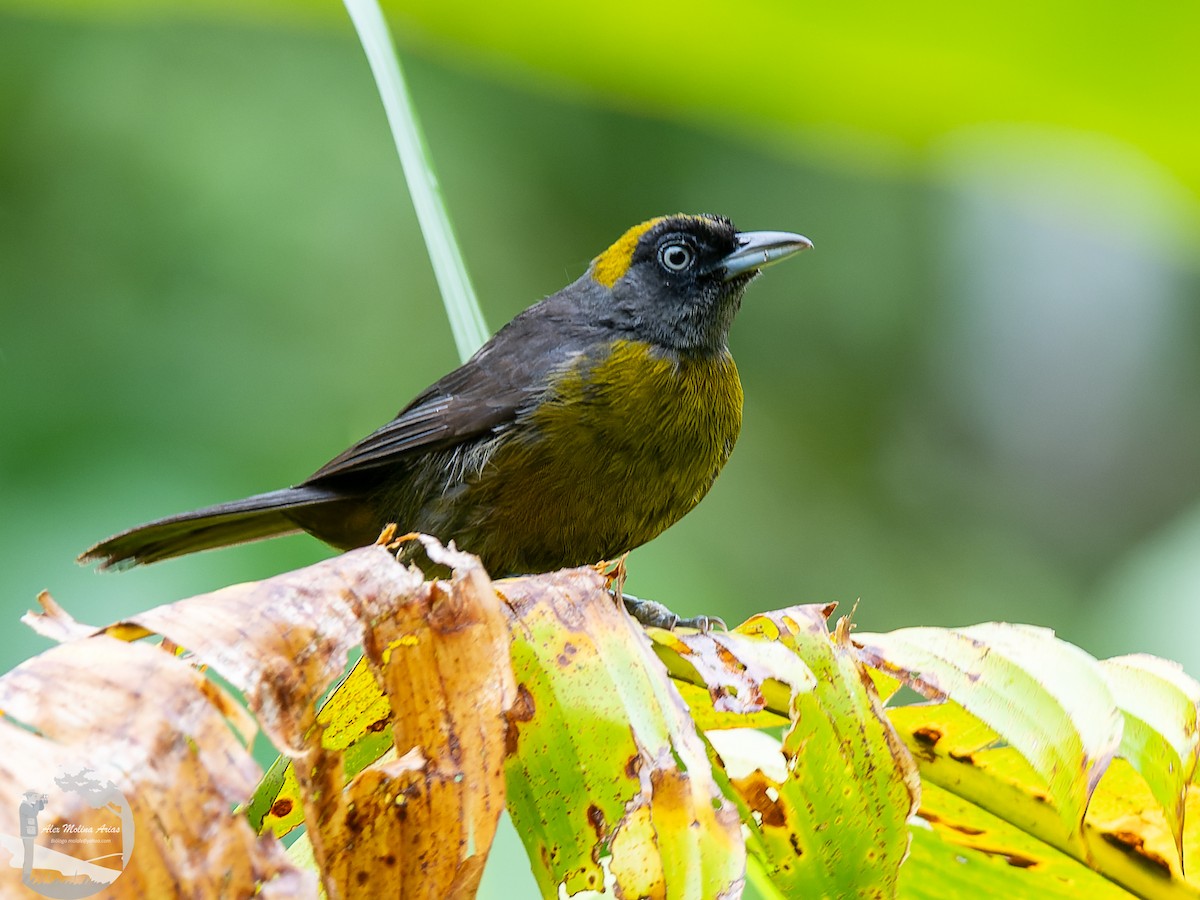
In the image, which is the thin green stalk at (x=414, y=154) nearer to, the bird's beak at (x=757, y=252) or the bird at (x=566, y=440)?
the bird at (x=566, y=440)

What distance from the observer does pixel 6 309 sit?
357 cm

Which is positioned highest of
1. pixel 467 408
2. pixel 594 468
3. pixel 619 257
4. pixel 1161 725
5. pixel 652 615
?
pixel 619 257

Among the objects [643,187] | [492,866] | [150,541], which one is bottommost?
[492,866]

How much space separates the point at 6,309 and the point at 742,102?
2344 millimetres

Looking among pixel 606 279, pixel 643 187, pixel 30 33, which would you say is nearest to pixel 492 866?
pixel 606 279

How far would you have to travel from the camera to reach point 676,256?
10.3ft

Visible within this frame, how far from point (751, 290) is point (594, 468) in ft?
8.78

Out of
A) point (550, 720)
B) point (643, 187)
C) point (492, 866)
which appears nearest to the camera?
point (550, 720)

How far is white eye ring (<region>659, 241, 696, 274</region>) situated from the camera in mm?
3121

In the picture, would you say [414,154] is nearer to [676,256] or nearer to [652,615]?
[652,615]

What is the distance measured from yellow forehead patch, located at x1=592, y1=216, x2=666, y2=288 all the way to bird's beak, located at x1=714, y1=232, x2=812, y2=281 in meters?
0.23

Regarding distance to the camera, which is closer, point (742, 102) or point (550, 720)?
point (550, 720)

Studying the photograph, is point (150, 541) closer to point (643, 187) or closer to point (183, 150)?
point (183, 150)

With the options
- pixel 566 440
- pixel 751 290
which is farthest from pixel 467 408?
pixel 751 290
